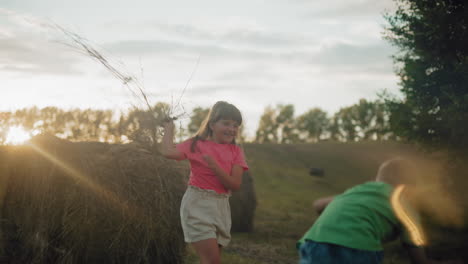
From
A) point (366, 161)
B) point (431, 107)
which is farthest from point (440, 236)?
point (366, 161)

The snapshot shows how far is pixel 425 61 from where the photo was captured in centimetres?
1294

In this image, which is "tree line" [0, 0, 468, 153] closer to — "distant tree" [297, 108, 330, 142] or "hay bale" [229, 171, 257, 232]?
"hay bale" [229, 171, 257, 232]

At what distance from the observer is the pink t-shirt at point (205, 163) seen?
4.20 meters

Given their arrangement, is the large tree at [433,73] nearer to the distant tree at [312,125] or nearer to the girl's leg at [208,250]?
the girl's leg at [208,250]

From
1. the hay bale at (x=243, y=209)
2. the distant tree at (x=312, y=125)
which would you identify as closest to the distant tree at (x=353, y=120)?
the distant tree at (x=312, y=125)

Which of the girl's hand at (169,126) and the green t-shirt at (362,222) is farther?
the girl's hand at (169,126)

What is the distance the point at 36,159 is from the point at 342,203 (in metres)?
4.84

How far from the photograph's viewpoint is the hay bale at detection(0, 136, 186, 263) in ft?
20.0

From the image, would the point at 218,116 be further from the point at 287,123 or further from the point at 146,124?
the point at 287,123

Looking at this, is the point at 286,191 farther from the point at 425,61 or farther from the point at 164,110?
the point at 164,110

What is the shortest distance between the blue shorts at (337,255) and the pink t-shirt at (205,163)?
4.76ft

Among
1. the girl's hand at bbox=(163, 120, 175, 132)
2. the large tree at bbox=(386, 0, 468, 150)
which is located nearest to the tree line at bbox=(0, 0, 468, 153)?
the large tree at bbox=(386, 0, 468, 150)

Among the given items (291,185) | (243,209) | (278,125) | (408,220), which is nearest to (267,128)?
(278,125)

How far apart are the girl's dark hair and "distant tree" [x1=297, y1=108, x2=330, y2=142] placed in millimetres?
95120
